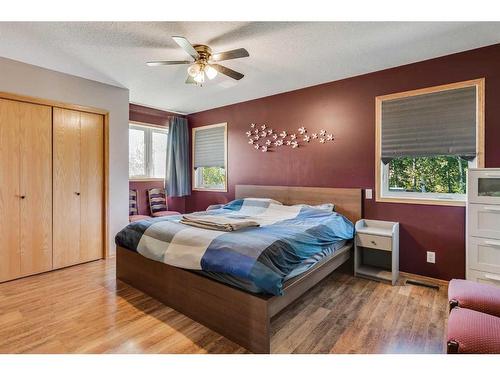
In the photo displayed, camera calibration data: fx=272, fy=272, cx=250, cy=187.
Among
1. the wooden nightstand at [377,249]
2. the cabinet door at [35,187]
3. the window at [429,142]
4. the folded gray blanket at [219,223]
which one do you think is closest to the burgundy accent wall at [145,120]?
the cabinet door at [35,187]

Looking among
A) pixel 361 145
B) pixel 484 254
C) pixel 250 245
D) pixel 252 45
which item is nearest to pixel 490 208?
pixel 484 254

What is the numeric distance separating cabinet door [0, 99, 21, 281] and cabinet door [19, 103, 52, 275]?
0.05m

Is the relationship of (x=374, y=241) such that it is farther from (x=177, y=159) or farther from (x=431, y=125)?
(x=177, y=159)

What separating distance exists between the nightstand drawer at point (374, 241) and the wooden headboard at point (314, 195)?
381 millimetres

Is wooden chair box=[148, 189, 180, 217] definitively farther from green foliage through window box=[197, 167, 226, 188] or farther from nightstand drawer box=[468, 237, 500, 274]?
nightstand drawer box=[468, 237, 500, 274]

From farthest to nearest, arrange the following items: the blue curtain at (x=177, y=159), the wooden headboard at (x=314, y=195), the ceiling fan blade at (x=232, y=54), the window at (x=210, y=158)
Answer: the blue curtain at (x=177, y=159)
the window at (x=210, y=158)
the wooden headboard at (x=314, y=195)
the ceiling fan blade at (x=232, y=54)

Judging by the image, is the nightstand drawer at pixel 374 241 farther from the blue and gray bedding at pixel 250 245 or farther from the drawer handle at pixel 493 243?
the drawer handle at pixel 493 243

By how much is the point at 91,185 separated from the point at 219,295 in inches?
104

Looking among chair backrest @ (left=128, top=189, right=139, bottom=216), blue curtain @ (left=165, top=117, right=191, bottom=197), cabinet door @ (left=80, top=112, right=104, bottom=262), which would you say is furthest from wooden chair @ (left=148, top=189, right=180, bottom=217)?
cabinet door @ (left=80, top=112, right=104, bottom=262)

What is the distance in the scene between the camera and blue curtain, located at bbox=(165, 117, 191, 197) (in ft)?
16.8

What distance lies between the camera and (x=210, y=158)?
5.18 metres

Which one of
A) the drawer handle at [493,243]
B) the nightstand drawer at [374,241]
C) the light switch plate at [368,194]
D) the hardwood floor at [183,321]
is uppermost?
the light switch plate at [368,194]

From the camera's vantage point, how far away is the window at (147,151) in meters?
4.81

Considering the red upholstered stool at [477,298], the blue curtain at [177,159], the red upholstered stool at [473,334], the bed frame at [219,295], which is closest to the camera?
the red upholstered stool at [473,334]
